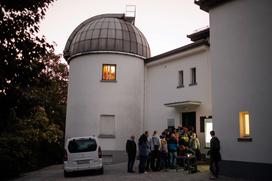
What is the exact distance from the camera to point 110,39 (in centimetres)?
2212

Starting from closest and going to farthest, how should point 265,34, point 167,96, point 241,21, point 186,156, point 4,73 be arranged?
point 4,73
point 265,34
point 241,21
point 186,156
point 167,96

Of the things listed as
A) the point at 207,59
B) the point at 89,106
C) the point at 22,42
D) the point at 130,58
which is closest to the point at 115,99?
the point at 89,106

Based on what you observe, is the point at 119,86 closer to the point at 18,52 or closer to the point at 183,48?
the point at 183,48

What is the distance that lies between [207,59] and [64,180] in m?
10.3

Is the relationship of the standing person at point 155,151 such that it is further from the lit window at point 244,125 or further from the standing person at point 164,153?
the lit window at point 244,125

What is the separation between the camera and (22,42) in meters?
6.58

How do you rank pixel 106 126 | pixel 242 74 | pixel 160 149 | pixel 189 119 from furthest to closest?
1. pixel 106 126
2. pixel 189 119
3. pixel 160 149
4. pixel 242 74

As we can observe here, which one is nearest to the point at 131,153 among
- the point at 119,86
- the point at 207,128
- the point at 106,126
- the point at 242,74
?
the point at 207,128

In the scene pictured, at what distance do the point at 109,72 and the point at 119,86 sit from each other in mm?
1272

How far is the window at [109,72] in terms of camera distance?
21.8 metres

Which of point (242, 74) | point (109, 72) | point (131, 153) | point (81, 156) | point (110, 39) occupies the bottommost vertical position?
point (81, 156)

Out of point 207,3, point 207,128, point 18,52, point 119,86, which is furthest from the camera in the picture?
point 119,86

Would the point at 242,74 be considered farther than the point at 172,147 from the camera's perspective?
No

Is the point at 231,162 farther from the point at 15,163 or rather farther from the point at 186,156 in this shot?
the point at 15,163
